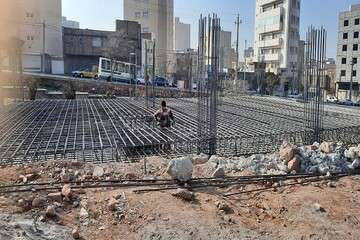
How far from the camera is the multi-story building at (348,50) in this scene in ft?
122

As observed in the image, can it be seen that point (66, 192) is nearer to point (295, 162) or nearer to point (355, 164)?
point (295, 162)

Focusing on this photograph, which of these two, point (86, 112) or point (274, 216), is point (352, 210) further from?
point (86, 112)

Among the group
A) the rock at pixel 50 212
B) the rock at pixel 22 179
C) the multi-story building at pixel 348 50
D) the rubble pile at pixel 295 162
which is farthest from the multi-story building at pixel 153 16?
the rock at pixel 50 212

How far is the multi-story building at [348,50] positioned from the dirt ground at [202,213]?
35636 mm

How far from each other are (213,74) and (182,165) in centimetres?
306

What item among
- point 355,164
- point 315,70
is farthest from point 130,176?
point 315,70

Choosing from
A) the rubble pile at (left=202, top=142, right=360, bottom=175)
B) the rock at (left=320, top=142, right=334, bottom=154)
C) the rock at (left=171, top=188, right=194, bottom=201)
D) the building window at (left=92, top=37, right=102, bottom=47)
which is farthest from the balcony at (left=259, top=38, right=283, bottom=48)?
the rock at (left=171, top=188, right=194, bottom=201)

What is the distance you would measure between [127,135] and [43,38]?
3108 centimetres

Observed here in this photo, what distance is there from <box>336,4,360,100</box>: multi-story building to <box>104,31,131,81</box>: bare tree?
901 inches

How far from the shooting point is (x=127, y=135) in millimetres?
8125

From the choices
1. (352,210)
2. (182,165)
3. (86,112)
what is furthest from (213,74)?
(86,112)

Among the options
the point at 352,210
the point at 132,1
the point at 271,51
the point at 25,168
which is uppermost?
the point at 132,1

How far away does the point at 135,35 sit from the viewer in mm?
41750

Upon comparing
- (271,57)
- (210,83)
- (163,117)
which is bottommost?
(163,117)
